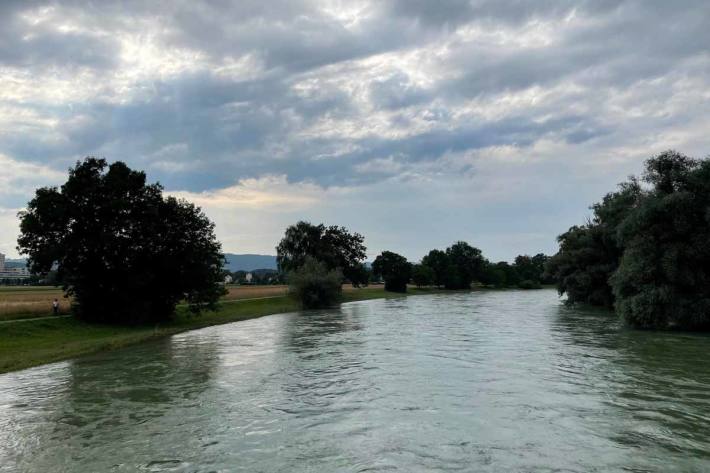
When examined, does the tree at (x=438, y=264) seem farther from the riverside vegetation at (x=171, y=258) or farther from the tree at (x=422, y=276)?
the riverside vegetation at (x=171, y=258)

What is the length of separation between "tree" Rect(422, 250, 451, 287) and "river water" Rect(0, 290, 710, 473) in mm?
138198

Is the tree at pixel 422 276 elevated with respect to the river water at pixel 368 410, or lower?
elevated

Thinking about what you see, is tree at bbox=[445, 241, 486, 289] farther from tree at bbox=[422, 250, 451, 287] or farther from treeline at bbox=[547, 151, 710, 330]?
treeline at bbox=[547, 151, 710, 330]

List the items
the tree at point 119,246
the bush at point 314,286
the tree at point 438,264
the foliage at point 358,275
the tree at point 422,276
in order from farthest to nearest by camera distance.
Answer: the tree at point 438,264 → the tree at point 422,276 → the foliage at point 358,275 → the bush at point 314,286 → the tree at point 119,246

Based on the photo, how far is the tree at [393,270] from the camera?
472ft

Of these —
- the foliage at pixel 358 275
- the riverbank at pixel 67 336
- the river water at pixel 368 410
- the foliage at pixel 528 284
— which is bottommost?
the river water at pixel 368 410

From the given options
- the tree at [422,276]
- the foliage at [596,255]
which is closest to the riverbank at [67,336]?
the foliage at [596,255]

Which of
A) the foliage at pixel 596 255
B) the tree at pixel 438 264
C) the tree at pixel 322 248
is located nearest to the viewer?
the foliage at pixel 596 255

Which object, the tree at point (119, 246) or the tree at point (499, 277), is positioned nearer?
the tree at point (119, 246)

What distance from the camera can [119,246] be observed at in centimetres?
4775

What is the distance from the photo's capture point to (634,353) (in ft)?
94.2

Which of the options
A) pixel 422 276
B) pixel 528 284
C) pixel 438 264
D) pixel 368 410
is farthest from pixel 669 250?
pixel 528 284

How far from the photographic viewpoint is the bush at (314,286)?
76938mm

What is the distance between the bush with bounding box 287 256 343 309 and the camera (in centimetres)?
7694
